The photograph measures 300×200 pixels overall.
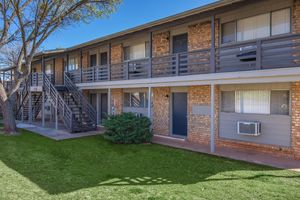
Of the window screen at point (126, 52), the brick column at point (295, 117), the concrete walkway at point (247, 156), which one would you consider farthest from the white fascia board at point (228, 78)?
the concrete walkway at point (247, 156)

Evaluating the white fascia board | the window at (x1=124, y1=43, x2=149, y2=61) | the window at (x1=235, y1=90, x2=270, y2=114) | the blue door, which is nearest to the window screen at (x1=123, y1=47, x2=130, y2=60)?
the window at (x1=124, y1=43, x2=149, y2=61)

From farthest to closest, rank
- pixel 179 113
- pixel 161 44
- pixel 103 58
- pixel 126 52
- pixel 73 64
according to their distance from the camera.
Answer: pixel 73 64
pixel 103 58
pixel 126 52
pixel 161 44
pixel 179 113

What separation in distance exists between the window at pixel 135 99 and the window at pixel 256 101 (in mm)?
4853

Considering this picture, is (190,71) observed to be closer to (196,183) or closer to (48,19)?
(196,183)

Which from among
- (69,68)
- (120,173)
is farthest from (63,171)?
(69,68)

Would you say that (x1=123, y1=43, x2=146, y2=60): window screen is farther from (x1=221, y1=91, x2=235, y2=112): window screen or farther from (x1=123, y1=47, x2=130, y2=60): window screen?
(x1=221, y1=91, x2=235, y2=112): window screen

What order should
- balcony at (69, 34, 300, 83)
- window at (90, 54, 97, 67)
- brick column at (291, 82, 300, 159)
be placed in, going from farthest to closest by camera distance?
window at (90, 54, 97, 67) → brick column at (291, 82, 300, 159) → balcony at (69, 34, 300, 83)

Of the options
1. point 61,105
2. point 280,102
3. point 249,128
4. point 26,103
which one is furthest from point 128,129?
point 26,103

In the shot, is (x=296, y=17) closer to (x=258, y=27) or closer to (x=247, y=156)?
(x=258, y=27)

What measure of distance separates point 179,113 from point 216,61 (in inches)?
136

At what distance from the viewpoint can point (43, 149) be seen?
943 centimetres

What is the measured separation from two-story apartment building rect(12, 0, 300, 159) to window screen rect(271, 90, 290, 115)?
0.03m

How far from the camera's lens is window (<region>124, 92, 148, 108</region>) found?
13469mm

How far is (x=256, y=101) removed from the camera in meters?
8.88
